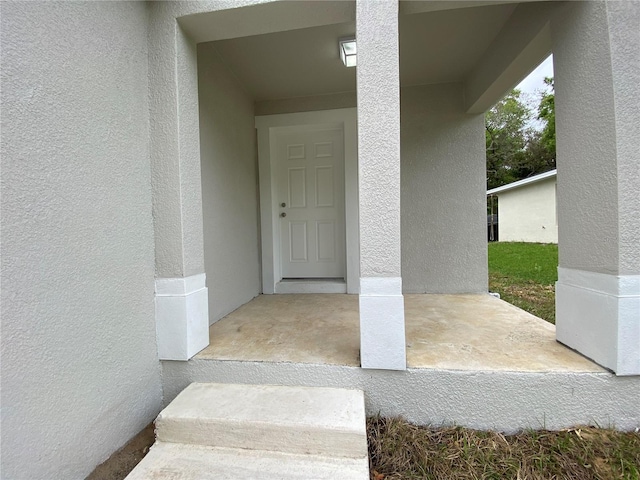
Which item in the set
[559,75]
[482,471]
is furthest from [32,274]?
[559,75]

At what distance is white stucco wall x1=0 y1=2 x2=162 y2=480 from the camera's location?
1034 mm

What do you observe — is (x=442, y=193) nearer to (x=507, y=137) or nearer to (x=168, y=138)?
(x=168, y=138)

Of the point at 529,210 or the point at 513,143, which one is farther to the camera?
the point at 513,143

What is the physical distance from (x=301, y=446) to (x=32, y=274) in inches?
48.7

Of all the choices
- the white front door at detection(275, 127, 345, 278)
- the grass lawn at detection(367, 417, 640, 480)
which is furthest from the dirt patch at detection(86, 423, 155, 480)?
the white front door at detection(275, 127, 345, 278)

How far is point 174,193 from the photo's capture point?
1.66 metres

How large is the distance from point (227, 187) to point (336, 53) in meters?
1.46

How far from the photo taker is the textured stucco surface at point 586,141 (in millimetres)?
1422

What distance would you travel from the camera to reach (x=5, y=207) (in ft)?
3.28

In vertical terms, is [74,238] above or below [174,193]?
below

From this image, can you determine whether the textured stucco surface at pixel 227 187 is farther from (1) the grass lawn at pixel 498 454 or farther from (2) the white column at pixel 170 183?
(1) the grass lawn at pixel 498 454

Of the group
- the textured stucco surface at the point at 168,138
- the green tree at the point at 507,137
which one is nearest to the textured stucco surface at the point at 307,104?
the textured stucco surface at the point at 168,138

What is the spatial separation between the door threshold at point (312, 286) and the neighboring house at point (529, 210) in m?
10.6

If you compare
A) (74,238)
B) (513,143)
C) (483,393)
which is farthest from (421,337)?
(513,143)
